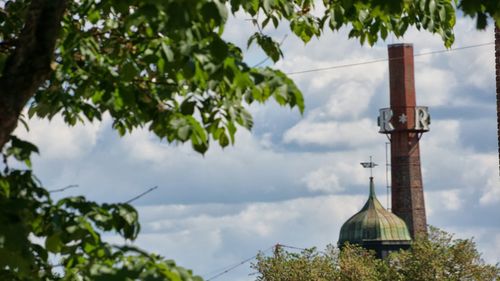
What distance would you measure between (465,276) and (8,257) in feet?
221

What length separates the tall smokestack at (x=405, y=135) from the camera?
11781cm

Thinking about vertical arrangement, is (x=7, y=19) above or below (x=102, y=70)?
above

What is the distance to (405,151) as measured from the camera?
12050 cm

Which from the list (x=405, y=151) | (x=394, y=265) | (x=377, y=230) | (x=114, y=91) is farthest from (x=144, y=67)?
(x=405, y=151)

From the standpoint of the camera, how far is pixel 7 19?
36.3 ft

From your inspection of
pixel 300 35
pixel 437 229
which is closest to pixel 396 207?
pixel 437 229

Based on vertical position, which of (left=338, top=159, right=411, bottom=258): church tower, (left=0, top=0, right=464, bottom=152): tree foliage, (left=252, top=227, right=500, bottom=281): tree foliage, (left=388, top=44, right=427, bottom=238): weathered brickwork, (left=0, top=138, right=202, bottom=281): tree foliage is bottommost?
(left=0, top=138, right=202, bottom=281): tree foliage

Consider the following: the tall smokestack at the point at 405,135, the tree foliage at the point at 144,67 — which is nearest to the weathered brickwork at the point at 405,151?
the tall smokestack at the point at 405,135

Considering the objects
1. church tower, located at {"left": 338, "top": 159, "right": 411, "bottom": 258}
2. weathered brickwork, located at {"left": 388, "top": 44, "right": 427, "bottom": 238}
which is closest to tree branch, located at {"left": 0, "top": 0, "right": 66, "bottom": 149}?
church tower, located at {"left": 338, "top": 159, "right": 411, "bottom": 258}

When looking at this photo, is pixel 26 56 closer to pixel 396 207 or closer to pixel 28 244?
pixel 28 244

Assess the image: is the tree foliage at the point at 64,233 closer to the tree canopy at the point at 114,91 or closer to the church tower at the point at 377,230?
the tree canopy at the point at 114,91

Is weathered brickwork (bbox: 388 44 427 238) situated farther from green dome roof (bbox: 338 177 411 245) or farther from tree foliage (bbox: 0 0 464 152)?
tree foliage (bbox: 0 0 464 152)

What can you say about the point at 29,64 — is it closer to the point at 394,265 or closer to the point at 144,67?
the point at 144,67

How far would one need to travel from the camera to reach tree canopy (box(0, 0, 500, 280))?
841 centimetres
